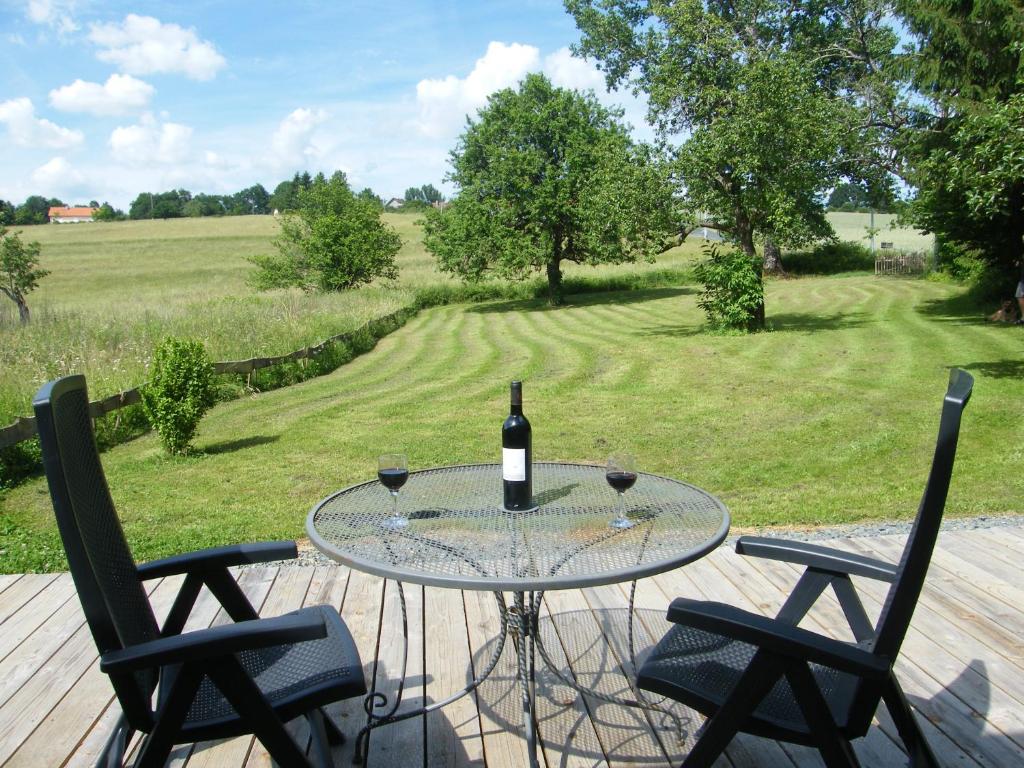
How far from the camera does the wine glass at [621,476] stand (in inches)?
92.9

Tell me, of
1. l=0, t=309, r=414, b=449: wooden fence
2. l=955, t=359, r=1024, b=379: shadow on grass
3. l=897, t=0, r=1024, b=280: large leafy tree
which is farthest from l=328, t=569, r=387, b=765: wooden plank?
l=897, t=0, r=1024, b=280: large leafy tree

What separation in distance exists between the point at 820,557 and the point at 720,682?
1.57ft

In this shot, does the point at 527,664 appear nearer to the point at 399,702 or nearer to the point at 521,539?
the point at 399,702

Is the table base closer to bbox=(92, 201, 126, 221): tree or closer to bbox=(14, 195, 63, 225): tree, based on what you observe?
bbox=(14, 195, 63, 225): tree

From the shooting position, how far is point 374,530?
229 cm

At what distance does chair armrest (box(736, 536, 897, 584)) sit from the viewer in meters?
2.04

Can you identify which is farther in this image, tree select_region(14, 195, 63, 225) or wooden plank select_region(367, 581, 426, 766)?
tree select_region(14, 195, 63, 225)

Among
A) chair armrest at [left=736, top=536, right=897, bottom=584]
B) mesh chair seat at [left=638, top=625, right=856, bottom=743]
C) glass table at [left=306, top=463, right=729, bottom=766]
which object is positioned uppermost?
glass table at [left=306, top=463, right=729, bottom=766]

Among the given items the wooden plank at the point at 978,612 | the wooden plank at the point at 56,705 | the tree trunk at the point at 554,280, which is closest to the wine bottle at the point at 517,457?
the wooden plank at the point at 56,705

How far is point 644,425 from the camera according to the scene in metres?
8.38

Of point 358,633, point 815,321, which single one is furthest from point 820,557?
point 815,321

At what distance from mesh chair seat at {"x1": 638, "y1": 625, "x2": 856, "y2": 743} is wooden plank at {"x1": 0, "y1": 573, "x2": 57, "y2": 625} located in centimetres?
269

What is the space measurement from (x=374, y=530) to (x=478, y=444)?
537cm

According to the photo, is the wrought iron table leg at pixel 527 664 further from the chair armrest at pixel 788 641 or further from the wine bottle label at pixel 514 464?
the chair armrest at pixel 788 641
